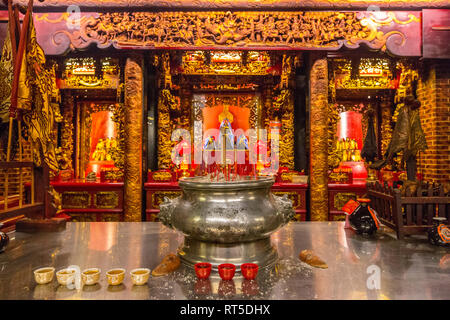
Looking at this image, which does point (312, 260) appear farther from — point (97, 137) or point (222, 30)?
point (97, 137)

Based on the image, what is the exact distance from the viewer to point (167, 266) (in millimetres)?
1293

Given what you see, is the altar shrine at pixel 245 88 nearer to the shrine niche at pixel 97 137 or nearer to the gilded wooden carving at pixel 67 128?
the gilded wooden carving at pixel 67 128

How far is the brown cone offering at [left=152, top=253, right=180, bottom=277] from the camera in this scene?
125 centimetres

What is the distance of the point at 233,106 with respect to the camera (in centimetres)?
592

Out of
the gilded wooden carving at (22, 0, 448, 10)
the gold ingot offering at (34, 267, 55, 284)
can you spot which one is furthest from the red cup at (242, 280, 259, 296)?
the gilded wooden carving at (22, 0, 448, 10)

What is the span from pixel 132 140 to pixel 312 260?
3312 millimetres

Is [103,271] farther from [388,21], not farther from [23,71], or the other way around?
[388,21]

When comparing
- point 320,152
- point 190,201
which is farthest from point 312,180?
point 190,201

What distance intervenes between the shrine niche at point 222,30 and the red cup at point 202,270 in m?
3.34

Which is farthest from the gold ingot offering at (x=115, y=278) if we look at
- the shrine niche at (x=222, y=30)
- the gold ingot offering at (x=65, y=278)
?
the shrine niche at (x=222, y=30)

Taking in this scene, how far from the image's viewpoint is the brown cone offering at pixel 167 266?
1.25 metres

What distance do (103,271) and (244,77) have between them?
4.96m

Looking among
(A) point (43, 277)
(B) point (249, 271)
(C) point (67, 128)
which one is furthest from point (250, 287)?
(C) point (67, 128)

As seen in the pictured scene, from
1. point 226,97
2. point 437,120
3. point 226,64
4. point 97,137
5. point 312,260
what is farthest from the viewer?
point 97,137
